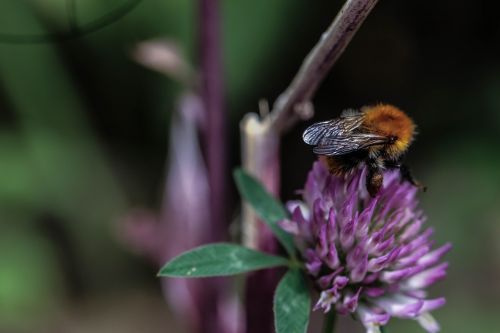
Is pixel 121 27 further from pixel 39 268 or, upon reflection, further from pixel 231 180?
pixel 39 268

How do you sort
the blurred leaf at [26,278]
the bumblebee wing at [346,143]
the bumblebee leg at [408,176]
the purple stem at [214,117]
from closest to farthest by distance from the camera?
the bumblebee wing at [346,143], the bumblebee leg at [408,176], the purple stem at [214,117], the blurred leaf at [26,278]

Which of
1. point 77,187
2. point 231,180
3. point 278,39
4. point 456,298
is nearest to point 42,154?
point 77,187

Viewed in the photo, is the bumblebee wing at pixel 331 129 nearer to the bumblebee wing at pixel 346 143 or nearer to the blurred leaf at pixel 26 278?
the bumblebee wing at pixel 346 143

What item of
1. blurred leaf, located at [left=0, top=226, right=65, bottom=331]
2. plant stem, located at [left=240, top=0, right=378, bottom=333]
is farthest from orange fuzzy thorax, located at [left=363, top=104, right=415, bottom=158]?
blurred leaf, located at [left=0, top=226, right=65, bottom=331]

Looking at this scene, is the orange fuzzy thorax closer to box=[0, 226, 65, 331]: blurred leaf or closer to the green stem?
the green stem

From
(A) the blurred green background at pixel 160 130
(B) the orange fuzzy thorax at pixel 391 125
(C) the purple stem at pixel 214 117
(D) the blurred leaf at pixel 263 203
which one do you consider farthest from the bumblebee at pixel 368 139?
(A) the blurred green background at pixel 160 130

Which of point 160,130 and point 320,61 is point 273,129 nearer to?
point 320,61
